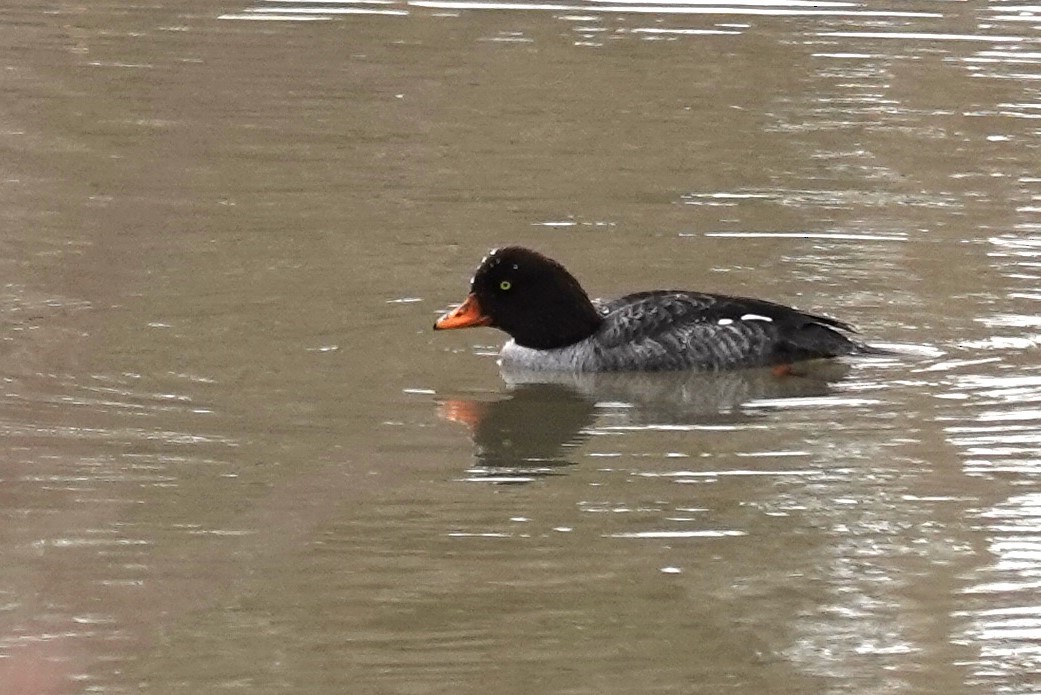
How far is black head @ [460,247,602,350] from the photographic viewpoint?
12.1 metres

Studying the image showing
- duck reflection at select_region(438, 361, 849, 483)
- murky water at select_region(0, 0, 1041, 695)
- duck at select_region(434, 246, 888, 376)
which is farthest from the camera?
duck at select_region(434, 246, 888, 376)

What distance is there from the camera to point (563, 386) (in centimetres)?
1185

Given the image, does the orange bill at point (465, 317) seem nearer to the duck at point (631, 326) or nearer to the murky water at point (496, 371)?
the duck at point (631, 326)

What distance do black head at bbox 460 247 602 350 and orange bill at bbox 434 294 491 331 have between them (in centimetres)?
2

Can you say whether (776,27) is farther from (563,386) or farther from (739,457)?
(739,457)

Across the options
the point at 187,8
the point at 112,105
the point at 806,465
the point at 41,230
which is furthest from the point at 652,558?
the point at 187,8

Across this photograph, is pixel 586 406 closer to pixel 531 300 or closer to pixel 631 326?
pixel 631 326

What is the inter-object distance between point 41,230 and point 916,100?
730 centimetres

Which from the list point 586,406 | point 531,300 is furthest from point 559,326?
point 586,406

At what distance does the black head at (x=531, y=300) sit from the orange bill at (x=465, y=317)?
0.07ft

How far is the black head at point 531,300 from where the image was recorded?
39.5 ft

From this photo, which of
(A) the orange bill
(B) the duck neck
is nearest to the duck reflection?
(B) the duck neck

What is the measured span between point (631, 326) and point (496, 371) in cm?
74

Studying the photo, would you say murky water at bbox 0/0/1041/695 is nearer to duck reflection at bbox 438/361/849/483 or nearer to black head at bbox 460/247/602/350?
duck reflection at bbox 438/361/849/483
